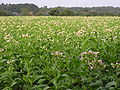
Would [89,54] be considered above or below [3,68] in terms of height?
above

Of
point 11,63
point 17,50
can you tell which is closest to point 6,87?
point 11,63

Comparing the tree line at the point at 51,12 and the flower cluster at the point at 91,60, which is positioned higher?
the flower cluster at the point at 91,60

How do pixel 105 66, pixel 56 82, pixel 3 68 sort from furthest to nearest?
pixel 3 68
pixel 105 66
pixel 56 82

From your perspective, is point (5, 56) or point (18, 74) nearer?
point (18, 74)

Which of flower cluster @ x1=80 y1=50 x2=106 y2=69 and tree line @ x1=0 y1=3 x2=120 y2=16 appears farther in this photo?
tree line @ x1=0 y1=3 x2=120 y2=16

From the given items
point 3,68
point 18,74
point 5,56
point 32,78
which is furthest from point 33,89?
point 5,56

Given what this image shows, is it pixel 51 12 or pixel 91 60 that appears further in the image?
pixel 51 12

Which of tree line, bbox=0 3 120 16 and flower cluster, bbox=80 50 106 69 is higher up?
flower cluster, bbox=80 50 106 69

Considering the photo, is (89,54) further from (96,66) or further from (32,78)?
(32,78)

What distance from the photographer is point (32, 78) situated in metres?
2.85

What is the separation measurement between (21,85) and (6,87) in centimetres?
23

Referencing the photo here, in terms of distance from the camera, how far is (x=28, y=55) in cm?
402

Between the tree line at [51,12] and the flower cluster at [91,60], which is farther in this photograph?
the tree line at [51,12]

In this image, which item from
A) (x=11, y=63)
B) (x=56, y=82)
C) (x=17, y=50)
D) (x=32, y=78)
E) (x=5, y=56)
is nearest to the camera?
(x=56, y=82)
